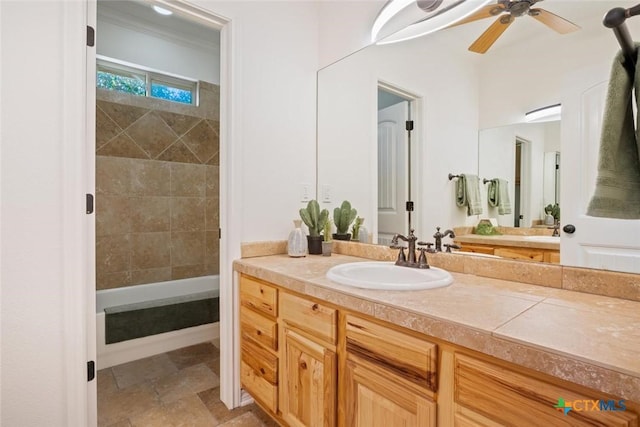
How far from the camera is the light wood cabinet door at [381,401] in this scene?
0.88 m

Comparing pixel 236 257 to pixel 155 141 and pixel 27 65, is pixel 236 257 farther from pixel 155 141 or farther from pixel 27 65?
pixel 155 141

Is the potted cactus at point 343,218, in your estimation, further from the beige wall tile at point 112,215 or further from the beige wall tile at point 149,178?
the beige wall tile at point 112,215

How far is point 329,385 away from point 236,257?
870mm

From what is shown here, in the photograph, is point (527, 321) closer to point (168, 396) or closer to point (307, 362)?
point (307, 362)

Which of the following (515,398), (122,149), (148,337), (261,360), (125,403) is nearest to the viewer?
(515,398)

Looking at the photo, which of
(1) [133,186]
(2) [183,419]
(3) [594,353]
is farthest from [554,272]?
(1) [133,186]

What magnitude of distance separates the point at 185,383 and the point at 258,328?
0.83m

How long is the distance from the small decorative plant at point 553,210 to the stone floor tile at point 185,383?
1.99 m

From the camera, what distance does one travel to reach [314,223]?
1.95m

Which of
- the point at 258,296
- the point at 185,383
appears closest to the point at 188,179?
the point at 185,383

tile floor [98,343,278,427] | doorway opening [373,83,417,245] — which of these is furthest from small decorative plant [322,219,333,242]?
tile floor [98,343,278,427]

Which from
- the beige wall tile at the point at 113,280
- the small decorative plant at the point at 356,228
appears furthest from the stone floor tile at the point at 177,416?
the beige wall tile at the point at 113,280

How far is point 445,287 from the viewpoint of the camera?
44.0 inches

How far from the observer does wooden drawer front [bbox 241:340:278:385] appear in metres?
1.45
